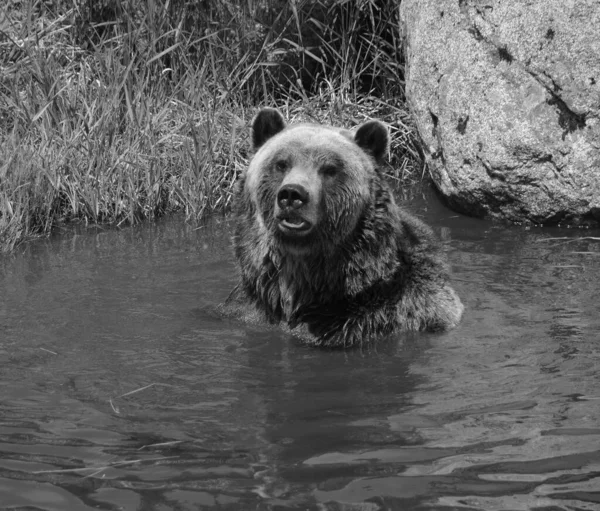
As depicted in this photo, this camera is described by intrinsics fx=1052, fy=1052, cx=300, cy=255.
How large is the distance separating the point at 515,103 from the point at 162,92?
2895 millimetres

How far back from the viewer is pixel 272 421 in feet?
13.6

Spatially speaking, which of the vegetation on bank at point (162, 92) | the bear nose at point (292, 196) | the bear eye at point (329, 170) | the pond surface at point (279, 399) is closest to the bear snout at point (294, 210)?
the bear nose at point (292, 196)

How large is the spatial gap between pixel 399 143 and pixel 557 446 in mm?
5246

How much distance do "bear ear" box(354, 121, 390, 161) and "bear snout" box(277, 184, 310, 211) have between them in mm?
677

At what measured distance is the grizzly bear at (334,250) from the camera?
5.22 m

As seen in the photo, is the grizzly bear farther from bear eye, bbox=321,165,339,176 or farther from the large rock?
the large rock

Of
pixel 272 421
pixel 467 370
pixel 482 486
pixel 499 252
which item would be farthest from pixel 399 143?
pixel 482 486

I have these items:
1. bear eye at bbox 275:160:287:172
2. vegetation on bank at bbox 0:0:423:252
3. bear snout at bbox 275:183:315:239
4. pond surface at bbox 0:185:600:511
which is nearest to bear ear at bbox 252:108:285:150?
bear eye at bbox 275:160:287:172

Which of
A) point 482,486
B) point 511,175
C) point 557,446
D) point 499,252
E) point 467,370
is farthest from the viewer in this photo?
point 511,175

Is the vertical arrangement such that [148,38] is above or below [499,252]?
above

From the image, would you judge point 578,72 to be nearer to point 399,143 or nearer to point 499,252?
point 499,252

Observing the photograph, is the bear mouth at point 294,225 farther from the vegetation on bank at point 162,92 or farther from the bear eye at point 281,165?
the vegetation on bank at point 162,92

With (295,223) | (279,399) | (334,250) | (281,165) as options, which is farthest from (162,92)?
(279,399)

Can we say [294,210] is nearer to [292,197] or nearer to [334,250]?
[292,197]
